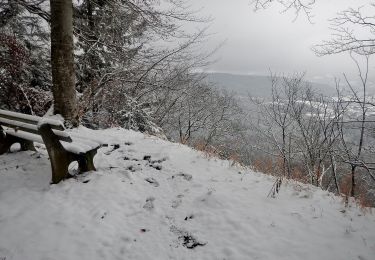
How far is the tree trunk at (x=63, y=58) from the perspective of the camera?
6.31m

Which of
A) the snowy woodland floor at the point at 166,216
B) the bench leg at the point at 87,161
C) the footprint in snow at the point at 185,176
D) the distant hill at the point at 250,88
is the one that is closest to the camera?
the snowy woodland floor at the point at 166,216

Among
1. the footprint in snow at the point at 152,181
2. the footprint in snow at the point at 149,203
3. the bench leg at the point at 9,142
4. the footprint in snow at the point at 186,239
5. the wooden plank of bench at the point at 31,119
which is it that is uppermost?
the wooden plank of bench at the point at 31,119

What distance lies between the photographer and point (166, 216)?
4.46 metres

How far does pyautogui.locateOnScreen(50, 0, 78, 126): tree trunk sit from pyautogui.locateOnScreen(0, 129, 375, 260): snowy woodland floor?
133 cm

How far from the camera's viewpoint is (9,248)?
3.66 metres

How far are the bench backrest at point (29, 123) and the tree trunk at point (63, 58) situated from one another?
112cm

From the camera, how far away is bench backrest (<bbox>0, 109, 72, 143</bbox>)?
464 cm

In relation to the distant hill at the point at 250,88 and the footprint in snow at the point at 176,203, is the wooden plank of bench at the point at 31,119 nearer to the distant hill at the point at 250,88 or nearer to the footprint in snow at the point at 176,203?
the footprint in snow at the point at 176,203

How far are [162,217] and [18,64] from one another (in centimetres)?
817

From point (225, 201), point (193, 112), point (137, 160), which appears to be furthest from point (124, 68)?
point (193, 112)

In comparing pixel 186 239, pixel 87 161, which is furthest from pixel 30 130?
pixel 186 239

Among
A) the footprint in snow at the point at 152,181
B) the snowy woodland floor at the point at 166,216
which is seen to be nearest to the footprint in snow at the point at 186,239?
the snowy woodland floor at the point at 166,216

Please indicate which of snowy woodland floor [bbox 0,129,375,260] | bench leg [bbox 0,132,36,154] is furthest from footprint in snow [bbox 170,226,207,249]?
bench leg [bbox 0,132,36,154]

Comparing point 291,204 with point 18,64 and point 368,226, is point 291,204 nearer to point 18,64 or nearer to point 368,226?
point 368,226
